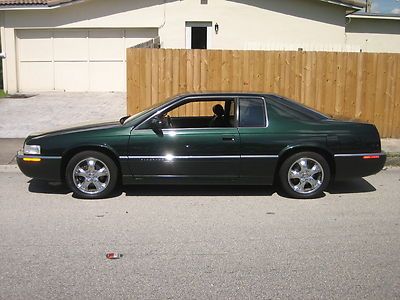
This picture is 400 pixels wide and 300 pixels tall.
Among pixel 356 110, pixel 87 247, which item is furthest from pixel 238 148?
pixel 356 110

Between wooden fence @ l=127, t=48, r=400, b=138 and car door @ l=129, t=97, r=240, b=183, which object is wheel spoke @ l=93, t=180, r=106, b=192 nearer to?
car door @ l=129, t=97, r=240, b=183

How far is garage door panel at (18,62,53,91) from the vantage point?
1864cm

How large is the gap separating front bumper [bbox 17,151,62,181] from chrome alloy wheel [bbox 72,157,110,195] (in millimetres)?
247

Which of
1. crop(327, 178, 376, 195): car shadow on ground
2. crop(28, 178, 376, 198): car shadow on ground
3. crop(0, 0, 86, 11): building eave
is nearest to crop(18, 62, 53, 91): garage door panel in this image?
crop(0, 0, 86, 11): building eave

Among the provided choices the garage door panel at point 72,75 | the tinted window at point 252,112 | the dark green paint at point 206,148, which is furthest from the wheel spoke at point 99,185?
the garage door panel at point 72,75

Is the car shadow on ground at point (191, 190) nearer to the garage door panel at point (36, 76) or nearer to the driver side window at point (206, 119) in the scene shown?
the driver side window at point (206, 119)

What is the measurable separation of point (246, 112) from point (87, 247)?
2968mm

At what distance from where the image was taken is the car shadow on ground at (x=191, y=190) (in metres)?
6.87

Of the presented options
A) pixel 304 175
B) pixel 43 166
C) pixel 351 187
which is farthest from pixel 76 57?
pixel 304 175

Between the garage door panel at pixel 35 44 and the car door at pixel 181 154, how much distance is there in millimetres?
13448

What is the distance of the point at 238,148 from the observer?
6.48 metres

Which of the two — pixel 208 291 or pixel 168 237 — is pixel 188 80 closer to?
pixel 168 237

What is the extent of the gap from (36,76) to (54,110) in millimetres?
5064

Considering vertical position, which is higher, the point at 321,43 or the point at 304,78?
the point at 321,43
